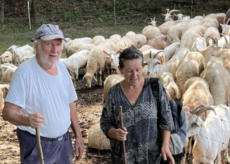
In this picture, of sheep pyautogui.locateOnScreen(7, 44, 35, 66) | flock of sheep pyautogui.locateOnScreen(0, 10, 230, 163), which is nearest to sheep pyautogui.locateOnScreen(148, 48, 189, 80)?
flock of sheep pyautogui.locateOnScreen(0, 10, 230, 163)

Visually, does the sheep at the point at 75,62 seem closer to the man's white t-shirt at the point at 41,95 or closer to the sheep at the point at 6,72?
the sheep at the point at 6,72

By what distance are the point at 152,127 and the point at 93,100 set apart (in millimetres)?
6078

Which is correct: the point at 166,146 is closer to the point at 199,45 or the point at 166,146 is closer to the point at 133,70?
the point at 133,70

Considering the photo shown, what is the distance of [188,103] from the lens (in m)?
5.73

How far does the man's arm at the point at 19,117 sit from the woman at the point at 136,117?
1.99 ft

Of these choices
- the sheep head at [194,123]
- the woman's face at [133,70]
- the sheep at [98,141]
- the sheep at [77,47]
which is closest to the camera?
the woman's face at [133,70]

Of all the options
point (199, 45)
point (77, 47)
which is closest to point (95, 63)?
point (77, 47)

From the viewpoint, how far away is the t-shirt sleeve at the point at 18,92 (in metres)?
2.34

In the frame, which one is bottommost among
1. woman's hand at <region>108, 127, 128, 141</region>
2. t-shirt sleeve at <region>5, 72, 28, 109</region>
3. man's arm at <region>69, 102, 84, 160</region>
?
man's arm at <region>69, 102, 84, 160</region>

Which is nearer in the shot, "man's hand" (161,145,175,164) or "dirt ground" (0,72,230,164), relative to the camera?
"man's hand" (161,145,175,164)

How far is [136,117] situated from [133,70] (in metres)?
0.37

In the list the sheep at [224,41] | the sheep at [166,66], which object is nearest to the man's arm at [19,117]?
the sheep at [166,66]

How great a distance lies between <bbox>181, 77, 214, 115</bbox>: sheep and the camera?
5.69 m

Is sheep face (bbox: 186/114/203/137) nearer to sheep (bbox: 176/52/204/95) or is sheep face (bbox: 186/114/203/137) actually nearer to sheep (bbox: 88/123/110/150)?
sheep (bbox: 88/123/110/150)
